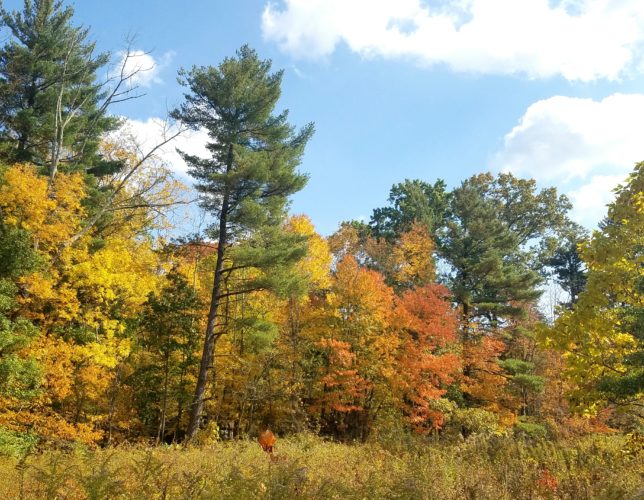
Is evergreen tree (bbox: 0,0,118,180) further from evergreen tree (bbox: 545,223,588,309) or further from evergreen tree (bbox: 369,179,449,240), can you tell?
evergreen tree (bbox: 545,223,588,309)

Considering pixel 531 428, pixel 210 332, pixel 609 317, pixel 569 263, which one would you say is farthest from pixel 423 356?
pixel 569 263

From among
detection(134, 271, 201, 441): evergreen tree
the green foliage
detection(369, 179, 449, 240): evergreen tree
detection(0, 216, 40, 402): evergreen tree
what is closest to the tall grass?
detection(0, 216, 40, 402): evergreen tree

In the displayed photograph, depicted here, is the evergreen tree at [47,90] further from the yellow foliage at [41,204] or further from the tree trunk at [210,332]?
the tree trunk at [210,332]

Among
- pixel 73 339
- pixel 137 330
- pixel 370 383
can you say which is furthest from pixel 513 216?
pixel 73 339

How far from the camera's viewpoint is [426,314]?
Result: 2038cm

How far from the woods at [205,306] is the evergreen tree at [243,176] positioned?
0.07m

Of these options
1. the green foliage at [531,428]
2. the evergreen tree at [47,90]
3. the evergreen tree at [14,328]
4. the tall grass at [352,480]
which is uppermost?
the evergreen tree at [47,90]

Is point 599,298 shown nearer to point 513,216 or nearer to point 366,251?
point 366,251

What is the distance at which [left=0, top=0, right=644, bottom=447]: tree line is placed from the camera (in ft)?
47.7

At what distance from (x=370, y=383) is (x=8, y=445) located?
1264 centimetres

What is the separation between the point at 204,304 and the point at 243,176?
257 inches

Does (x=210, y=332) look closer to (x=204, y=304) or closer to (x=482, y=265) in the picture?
(x=204, y=304)

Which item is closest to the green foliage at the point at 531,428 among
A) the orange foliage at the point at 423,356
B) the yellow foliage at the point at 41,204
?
the orange foliage at the point at 423,356

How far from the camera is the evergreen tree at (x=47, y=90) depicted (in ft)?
54.7
